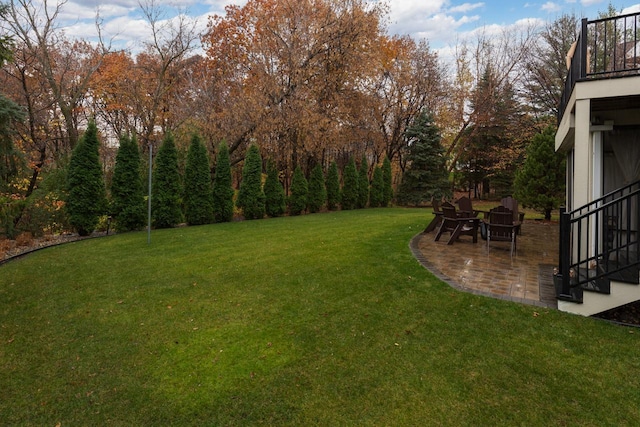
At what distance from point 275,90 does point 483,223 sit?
A: 10058 mm

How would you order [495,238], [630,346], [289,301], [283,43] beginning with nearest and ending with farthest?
[630,346] → [289,301] → [495,238] → [283,43]

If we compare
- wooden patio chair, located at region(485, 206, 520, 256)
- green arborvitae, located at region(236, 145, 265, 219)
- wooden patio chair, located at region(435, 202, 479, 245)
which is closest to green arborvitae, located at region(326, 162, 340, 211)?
green arborvitae, located at region(236, 145, 265, 219)

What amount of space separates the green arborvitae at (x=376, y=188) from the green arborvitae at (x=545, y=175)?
7683mm

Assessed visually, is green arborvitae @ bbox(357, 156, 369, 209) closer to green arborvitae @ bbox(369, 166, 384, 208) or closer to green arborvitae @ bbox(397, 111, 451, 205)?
green arborvitae @ bbox(369, 166, 384, 208)

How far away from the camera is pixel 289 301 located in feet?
14.1

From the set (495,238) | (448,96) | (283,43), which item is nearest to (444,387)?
Result: (495,238)

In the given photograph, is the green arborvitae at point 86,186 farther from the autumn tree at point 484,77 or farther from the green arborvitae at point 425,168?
the autumn tree at point 484,77

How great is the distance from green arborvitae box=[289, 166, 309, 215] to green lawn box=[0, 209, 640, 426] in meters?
9.22

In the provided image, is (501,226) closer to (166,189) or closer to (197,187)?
(197,187)

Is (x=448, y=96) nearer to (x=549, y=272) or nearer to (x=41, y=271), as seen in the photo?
(x=549, y=272)

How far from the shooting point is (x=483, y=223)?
6980 millimetres

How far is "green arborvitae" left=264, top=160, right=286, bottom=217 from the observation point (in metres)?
13.5

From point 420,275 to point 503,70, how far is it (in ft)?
76.2

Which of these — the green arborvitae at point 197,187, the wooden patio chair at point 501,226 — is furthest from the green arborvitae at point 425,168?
the wooden patio chair at point 501,226
